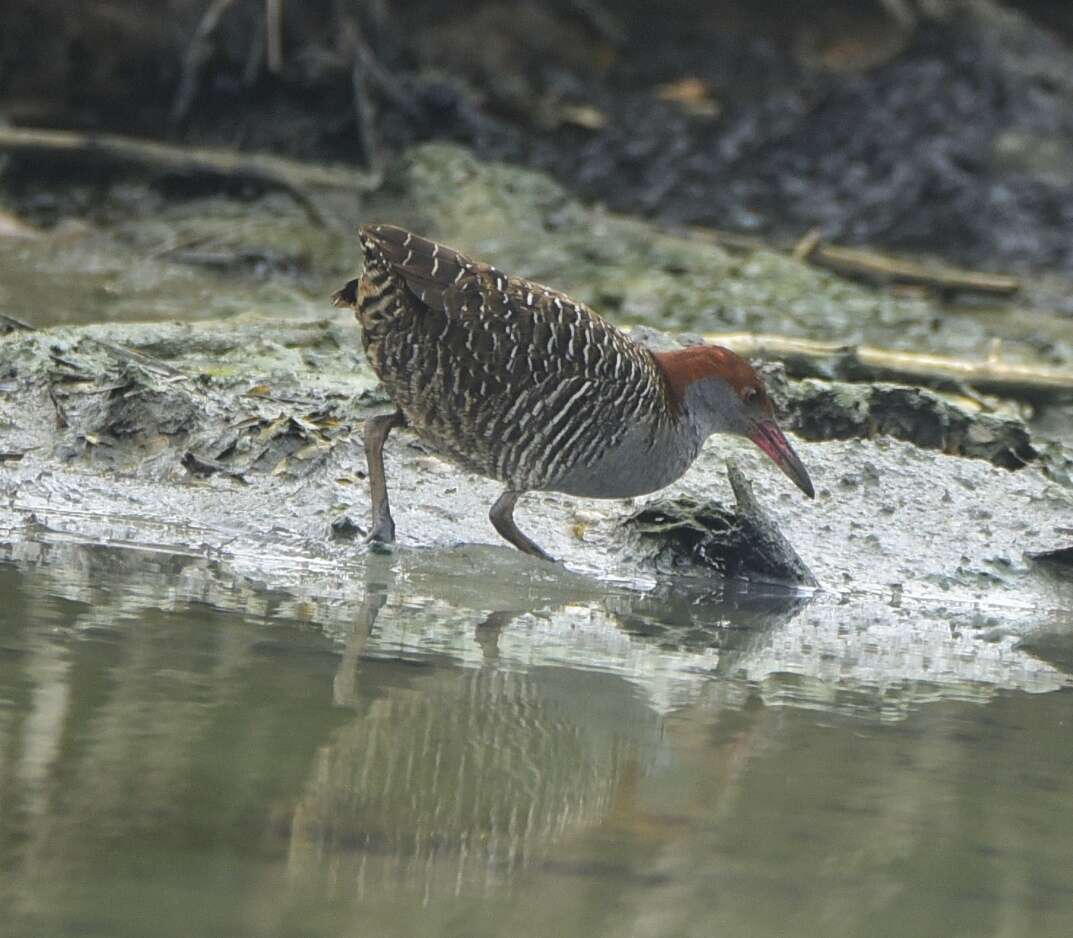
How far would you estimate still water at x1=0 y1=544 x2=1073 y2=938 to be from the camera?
2654 mm

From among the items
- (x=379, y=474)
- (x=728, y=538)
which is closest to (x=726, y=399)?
(x=728, y=538)

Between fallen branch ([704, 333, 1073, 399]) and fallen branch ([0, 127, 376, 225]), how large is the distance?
11.3 ft

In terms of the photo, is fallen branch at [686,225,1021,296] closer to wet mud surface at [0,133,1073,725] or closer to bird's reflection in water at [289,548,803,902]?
wet mud surface at [0,133,1073,725]

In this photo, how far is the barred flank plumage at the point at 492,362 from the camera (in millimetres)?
5441

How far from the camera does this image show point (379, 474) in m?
5.76

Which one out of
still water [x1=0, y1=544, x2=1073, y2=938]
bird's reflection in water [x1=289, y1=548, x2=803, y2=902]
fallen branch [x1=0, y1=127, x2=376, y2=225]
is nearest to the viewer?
still water [x1=0, y1=544, x2=1073, y2=938]

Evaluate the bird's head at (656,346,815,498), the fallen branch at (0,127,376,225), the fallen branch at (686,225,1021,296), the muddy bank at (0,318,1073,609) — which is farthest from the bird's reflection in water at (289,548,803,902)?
the fallen branch at (0,127,376,225)

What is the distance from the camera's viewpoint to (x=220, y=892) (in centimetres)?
258

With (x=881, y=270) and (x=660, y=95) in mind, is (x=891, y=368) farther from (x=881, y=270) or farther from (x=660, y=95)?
(x=660, y=95)

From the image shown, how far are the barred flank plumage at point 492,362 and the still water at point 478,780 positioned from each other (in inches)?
35.9

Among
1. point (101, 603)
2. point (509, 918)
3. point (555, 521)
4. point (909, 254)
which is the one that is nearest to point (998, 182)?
point (909, 254)

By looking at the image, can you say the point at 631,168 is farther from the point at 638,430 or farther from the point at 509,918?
the point at 509,918

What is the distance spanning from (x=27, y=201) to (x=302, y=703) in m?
→ 7.51

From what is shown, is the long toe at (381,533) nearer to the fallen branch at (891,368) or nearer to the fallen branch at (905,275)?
the fallen branch at (891,368)
